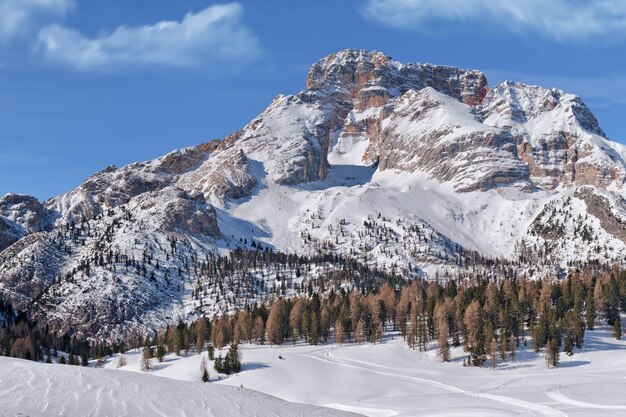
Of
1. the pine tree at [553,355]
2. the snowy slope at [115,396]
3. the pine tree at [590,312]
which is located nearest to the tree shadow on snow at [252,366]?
the pine tree at [553,355]

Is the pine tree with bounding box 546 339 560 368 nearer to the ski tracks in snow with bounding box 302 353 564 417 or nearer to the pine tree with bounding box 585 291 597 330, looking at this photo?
the ski tracks in snow with bounding box 302 353 564 417

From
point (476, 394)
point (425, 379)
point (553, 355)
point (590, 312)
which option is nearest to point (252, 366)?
point (425, 379)

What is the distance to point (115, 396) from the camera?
36531mm

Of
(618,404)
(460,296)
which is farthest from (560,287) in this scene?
(618,404)

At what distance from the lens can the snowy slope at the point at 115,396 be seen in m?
34.2

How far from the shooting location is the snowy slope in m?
34.2

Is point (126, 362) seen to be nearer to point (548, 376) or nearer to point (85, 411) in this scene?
point (548, 376)

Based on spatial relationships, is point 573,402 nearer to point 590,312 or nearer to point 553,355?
point 553,355

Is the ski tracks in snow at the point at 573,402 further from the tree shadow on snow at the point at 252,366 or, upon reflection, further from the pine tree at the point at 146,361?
the pine tree at the point at 146,361

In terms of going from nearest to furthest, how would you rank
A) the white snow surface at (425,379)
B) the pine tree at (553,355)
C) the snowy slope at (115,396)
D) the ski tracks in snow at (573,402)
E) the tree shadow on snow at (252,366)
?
1. the snowy slope at (115,396)
2. the ski tracks in snow at (573,402)
3. the white snow surface at (425,379)
4. the pine tree at (553,355)
5. the tree shadow on snow at (252,366)

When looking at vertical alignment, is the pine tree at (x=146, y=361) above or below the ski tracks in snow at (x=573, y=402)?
above

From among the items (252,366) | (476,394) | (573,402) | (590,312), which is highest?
(590,312)

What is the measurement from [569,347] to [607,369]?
10.0 metres

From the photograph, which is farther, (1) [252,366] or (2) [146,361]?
(2) [146,361]
